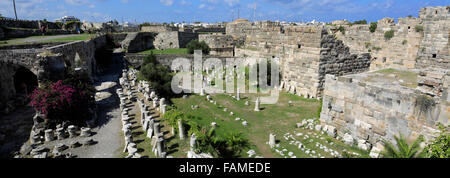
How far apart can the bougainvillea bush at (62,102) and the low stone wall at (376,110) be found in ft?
30.6

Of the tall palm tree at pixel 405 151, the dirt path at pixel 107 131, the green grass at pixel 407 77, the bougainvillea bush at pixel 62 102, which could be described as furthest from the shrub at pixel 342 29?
the bougainvillea bush at pixel 62 102

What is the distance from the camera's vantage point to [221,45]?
78.6 ft

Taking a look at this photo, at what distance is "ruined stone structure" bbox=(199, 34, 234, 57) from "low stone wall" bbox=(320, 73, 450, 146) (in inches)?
643

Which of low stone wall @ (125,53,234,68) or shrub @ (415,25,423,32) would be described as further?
low stone wall @ (125,53,234,68)

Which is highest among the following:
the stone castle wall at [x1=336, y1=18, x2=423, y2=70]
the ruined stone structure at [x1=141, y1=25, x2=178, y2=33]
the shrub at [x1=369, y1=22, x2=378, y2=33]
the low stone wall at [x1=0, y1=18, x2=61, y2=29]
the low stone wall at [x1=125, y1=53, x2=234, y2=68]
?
the ruined stone structure at [x1=141, y1=25, x2=178, y2=33]

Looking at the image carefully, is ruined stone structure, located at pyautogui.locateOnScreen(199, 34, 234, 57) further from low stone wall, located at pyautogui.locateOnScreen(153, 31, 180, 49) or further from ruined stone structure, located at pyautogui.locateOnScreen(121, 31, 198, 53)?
low stone wall, located at pyautogui.locateOnScreen(153, 31, 180, 49)

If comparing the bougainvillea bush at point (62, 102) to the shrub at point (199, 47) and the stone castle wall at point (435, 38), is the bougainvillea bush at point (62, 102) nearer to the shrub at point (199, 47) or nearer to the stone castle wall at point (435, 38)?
the shrub at point (199, 47)

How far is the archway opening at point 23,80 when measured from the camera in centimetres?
1449

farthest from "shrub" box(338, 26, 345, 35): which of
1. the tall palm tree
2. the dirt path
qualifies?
the dirt path

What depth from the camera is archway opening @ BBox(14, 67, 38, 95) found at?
571 inches

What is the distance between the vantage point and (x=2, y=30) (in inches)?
753

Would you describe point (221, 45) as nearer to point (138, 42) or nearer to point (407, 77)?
point (138, 42)
